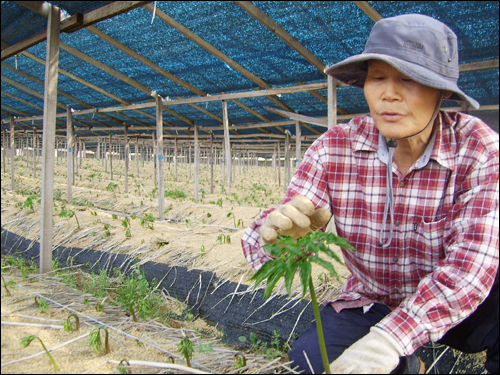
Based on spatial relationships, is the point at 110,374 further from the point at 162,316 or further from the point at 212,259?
the point at 212,259

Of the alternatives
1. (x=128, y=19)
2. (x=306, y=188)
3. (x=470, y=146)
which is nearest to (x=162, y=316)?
(x=306, y=188)

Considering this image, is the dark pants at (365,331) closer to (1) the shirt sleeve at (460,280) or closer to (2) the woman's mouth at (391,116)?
(1) the shirt sleeve at (460,280)

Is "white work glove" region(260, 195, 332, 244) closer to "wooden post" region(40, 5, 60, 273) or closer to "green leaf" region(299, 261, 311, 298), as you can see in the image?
"green leaf" region(299, 261, 311, 298)

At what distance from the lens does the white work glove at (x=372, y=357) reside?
1330mm

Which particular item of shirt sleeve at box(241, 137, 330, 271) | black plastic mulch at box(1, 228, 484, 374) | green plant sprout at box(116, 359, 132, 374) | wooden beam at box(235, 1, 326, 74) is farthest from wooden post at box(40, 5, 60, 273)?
shirt sleeve at box(241, 137, 330, 271)

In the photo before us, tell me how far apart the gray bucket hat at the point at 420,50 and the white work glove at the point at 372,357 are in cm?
100

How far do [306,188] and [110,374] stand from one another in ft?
4.14

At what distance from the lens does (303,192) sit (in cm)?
179

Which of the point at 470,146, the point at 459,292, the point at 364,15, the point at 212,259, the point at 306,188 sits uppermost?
the point at 364,15

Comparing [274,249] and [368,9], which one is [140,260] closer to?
[274,249]

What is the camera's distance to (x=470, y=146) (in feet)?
5.31

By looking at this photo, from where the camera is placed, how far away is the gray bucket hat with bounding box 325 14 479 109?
4.68 feet

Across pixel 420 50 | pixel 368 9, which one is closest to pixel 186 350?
pixel 420 50

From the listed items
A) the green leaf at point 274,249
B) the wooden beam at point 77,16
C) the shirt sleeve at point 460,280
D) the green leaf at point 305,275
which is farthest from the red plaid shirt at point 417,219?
the wooden beam at point 77,16
